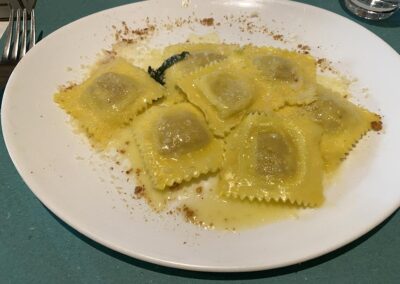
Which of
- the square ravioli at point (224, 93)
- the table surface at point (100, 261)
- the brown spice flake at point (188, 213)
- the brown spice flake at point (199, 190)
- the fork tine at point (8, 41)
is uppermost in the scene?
the fork tine at point (8, 41)

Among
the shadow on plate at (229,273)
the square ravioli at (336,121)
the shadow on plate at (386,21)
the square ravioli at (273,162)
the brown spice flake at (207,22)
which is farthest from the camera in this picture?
the shadow on plate at (386,21)

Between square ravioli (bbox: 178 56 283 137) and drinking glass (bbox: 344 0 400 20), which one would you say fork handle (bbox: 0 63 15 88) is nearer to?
square ravioli (bbox: 178 56 283 137)

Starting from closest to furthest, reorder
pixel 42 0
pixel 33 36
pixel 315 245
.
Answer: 1. pixel 315 245
2. pixel 33 36
3. pixel 42 0

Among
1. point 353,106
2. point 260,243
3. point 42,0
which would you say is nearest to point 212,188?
point 260,243

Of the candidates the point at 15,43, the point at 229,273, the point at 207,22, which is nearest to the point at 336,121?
the point at 229,273

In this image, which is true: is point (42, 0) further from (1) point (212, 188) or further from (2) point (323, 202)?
(2) point (323, 202)

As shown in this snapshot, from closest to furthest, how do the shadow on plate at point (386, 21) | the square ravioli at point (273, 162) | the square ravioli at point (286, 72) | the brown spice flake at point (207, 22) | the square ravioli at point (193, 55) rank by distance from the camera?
1. the square ravioli at point (273, 162)
2. the square ravioli at point (286, 72)
3. the square ravioli at point (193, 55)
4. the brown spice flake at point (207, 22)
5. the shadow on plate at point (386, 21)

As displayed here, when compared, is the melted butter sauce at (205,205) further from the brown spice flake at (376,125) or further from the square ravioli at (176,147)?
the brown spice flake at (376,125)

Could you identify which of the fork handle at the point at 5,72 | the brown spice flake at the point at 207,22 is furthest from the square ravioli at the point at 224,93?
the fork handle at the point at 5,72

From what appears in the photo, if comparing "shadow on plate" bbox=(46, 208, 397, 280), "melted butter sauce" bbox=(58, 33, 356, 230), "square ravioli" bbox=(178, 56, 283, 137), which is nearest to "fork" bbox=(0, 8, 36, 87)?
"melted butter sauce" bbox=(58, 33, 356, 230)
